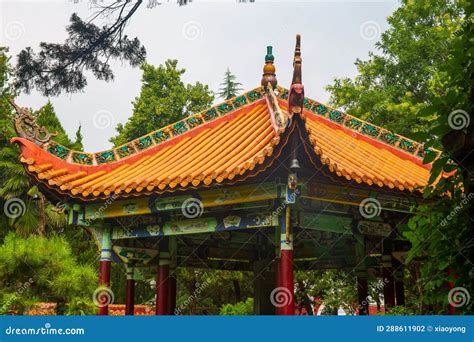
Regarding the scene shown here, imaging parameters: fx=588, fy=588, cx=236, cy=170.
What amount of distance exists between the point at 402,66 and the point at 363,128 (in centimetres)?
1076

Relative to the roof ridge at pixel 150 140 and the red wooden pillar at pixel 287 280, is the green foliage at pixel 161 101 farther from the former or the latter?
the red wooden pillar at pixel 287 280

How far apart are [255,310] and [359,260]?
215cm

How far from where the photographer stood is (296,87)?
6191mm

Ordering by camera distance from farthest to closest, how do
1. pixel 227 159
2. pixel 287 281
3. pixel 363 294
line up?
1. pixel 363 294
2. pixel 227 159
3. pixel 287 281

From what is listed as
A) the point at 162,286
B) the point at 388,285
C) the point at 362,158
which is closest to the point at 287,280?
the point at 362,158

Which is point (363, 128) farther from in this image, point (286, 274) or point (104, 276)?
point (104, 276)

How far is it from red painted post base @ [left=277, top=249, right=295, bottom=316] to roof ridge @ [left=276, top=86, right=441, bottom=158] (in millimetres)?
4367

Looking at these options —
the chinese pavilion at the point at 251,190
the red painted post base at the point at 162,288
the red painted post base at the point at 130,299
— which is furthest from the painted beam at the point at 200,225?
the red painted post base at the point at 130,299

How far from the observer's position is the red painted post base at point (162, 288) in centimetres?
958

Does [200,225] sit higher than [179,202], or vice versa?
[179,202]

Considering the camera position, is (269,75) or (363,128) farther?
(363,128)

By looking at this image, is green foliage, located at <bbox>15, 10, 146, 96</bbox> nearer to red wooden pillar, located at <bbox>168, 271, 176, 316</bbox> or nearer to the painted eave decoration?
the painted eave decoration

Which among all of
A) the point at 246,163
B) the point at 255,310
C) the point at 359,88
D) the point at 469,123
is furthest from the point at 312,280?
the point at 469,123

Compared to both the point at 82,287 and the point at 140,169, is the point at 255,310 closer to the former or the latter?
the point at 140,169
